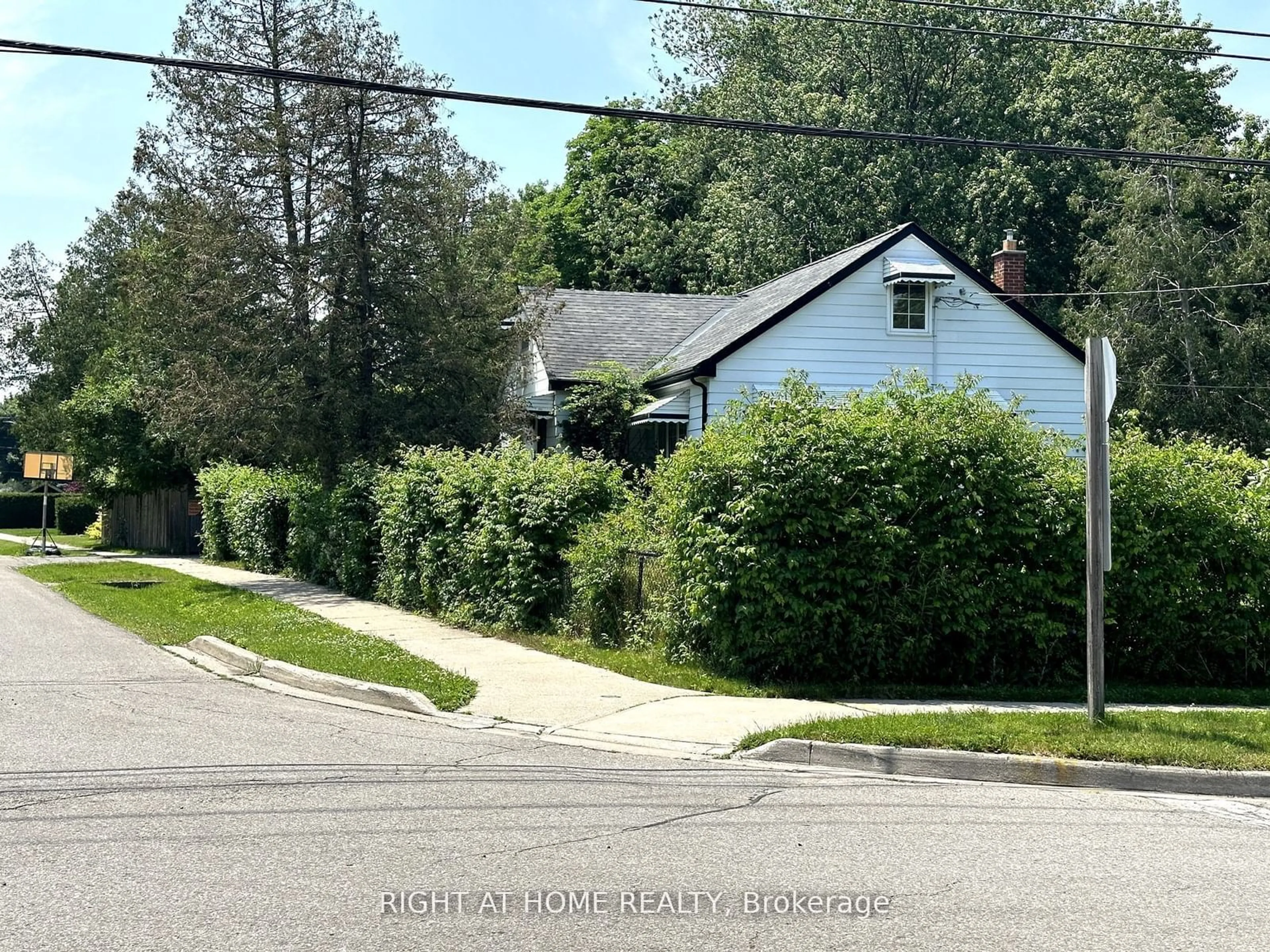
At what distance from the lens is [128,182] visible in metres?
31.8

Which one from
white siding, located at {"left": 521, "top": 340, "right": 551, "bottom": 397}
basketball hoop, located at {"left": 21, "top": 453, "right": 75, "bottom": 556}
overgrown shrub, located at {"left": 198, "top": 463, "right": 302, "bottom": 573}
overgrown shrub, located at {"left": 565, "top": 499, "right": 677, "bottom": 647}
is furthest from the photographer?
basketball hoop, located at {"left": 21, "top": 453, "right": 75, "bottom": 556}

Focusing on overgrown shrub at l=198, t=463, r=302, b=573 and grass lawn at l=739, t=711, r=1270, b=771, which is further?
overgrown shrub at l=198, t=463, r=302, b=573

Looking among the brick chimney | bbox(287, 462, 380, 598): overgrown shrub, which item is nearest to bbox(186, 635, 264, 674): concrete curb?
bbox(287, 462, 380, 598): overgrown shrub

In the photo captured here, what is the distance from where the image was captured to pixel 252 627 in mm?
16844

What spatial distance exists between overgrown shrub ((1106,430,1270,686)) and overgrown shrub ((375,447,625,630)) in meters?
6.02

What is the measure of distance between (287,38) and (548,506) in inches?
629

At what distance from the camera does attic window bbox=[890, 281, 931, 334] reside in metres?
25.4

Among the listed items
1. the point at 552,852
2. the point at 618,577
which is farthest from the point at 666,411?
the point at 552,852

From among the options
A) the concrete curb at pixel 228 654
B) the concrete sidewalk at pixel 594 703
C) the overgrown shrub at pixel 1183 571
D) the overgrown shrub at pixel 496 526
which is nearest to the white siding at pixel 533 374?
the overgrown shrub at pixel 496 526

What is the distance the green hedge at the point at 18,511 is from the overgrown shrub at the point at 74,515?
1376cm

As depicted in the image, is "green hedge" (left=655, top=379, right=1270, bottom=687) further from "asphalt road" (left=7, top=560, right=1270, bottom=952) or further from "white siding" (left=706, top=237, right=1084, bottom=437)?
"white siding" (left=706, top=237, right=1084, bottom=437)

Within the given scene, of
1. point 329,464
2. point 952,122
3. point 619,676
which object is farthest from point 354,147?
point 952,122

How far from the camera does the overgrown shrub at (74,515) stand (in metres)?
64.0

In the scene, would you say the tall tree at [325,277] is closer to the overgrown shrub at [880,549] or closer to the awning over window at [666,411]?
the awning over window at [666,411]
